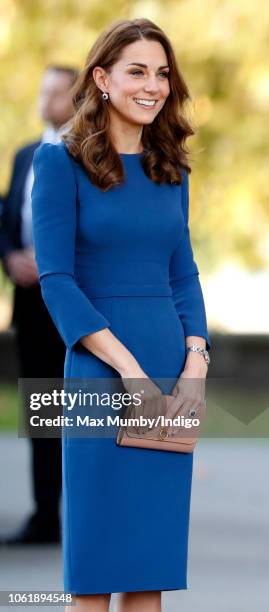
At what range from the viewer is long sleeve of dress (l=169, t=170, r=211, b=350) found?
450cm

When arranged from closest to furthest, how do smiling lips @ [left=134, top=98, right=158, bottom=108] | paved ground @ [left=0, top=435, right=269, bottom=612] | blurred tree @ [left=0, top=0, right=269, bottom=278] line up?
smiling lips @ [left=134, top=98, right=158, bottom=108] < paved ground @ [left=0, top=435, right=269, bottom=612] < blurred tree @ [left=0, top=0, right=269, bottom=278]

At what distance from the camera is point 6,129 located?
19203 millimetres

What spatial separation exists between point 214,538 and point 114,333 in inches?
149

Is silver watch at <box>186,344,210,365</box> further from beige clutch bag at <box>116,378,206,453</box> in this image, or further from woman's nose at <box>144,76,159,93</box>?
woman's nose at <box>144,76,159,93</box>

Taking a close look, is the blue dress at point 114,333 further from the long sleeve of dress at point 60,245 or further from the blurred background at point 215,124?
the blurred background at point 215,124

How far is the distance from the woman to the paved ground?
193 centimetres

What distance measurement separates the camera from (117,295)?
4316 mm

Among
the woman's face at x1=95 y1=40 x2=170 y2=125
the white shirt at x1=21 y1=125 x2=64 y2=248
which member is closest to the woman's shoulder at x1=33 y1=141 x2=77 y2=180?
the woman's face at x1=95 y1=40 x2=170 y2=125

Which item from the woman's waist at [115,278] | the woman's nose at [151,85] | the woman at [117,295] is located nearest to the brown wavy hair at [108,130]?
the woman at [117,295]

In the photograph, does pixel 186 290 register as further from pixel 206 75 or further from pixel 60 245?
pixel 206 75

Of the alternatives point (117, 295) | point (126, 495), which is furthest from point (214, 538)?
point (117, 295)

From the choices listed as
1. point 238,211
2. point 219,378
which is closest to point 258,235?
point 238,211

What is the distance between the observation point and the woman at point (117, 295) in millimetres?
4262

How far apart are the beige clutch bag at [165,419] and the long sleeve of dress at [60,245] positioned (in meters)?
0.21
